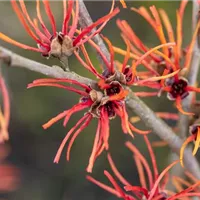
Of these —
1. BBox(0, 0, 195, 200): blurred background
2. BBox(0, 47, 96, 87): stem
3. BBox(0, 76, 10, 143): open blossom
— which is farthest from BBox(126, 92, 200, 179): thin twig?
BBox(0, 0, 195, 200): blurred background

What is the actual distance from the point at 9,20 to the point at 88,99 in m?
1.96

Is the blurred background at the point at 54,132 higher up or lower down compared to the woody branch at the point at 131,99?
lower down

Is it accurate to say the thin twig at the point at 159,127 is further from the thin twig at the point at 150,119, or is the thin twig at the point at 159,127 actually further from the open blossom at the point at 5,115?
the open blossom at the point at 5,115

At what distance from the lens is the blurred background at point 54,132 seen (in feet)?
9.30

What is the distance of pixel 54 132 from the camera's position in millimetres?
3158

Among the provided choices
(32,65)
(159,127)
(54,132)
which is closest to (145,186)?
(159,127)

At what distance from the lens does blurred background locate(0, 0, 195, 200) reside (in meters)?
2.83

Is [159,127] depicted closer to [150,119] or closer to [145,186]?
[150,119]

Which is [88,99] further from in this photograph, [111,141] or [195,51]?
[111,141]

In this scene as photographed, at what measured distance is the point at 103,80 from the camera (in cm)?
93

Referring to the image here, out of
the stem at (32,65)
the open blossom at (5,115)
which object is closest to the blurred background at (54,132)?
the stem at (32,65)

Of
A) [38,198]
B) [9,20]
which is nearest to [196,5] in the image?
[9,20]

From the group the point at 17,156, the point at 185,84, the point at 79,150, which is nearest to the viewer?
the point at 185,84

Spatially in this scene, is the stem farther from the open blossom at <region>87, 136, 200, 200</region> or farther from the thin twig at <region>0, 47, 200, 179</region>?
the open blossom at <region>87, 136, 200, 200</region>
